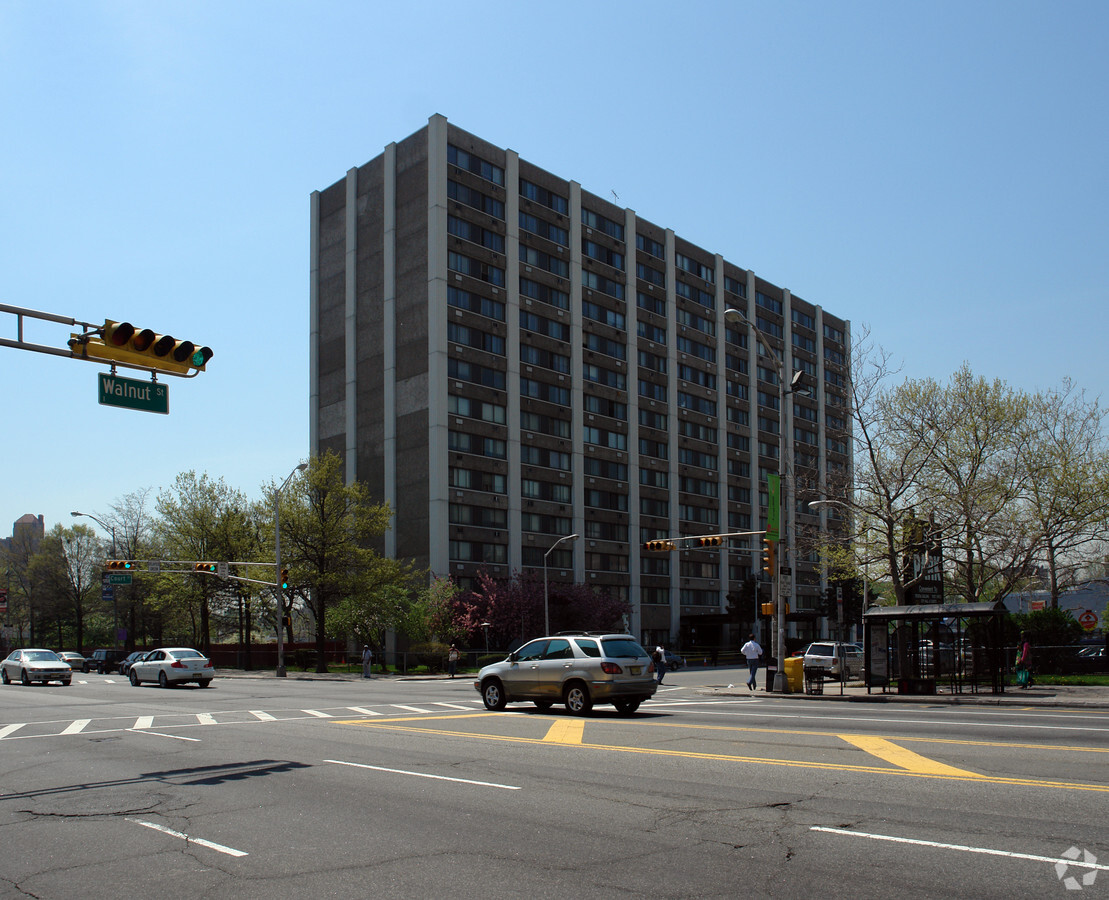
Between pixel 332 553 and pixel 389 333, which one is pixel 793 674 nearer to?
pixel 332 553

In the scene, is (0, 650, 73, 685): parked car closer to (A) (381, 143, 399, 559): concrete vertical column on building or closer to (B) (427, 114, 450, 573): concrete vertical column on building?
(B) (427, 114, 450, 573): concrete vertical column on building

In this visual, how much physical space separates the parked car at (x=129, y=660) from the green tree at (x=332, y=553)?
9839 mm

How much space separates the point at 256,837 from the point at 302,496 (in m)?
52.5

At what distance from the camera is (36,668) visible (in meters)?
39.4

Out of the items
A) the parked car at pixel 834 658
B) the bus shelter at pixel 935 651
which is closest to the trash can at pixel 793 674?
the bus shelter at pixel 935 651

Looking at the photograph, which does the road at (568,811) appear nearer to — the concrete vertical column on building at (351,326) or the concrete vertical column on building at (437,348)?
the concrete vertical column on building at (437,348)

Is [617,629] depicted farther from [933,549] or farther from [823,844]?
[823,844]

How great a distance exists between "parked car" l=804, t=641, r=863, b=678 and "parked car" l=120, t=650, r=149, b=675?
29.3 m

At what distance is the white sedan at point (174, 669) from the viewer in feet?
122

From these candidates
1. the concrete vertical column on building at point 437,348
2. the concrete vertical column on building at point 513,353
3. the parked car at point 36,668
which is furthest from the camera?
the concrete vertical column on building at point 513,353

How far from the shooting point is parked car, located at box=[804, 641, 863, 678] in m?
35.2

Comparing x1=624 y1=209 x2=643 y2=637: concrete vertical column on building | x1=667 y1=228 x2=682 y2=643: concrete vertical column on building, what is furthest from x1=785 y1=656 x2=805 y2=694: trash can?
x1=667 y1=228 x2=682 y2=643: concrete vertical column on building

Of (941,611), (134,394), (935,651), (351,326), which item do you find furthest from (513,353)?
(134,394)

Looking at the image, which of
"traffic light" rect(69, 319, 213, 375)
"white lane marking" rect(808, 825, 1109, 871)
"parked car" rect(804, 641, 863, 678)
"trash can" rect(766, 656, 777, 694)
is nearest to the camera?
"white lane marking" rect(808, 825, 1109, 871)
